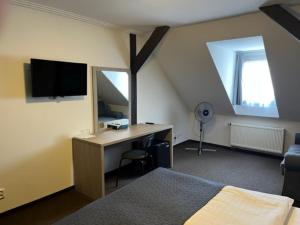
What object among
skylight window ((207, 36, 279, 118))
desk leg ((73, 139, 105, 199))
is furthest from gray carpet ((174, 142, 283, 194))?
desk leg ((73, 139, 105, 199))

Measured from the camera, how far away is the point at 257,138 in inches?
179

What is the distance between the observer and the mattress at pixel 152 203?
4.95ft

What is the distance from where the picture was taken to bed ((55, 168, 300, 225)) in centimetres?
150

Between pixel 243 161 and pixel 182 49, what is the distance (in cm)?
234

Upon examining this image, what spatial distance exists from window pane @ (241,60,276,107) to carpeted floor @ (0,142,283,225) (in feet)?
3.50

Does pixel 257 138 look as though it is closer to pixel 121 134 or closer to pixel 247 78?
pixel 247 78

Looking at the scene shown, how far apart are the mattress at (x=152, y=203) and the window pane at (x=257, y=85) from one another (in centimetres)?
308

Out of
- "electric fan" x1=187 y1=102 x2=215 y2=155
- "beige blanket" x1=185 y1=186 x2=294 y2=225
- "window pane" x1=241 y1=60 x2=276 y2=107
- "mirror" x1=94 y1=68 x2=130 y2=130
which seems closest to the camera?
"beige blanket" x1=185 y1=186 x2=294 y2=225

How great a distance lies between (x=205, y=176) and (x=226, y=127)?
177cm

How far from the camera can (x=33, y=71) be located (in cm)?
254

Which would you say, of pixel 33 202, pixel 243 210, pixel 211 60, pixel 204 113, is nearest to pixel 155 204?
pixel 243 210

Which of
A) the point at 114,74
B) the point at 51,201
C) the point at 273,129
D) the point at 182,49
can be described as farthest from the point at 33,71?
the point at 273,129

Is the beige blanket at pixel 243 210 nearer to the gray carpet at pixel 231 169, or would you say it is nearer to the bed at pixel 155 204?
the bed at pixel 155 204

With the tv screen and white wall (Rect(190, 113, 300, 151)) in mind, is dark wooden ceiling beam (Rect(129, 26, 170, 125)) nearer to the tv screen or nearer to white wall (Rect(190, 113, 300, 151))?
the tv screen
